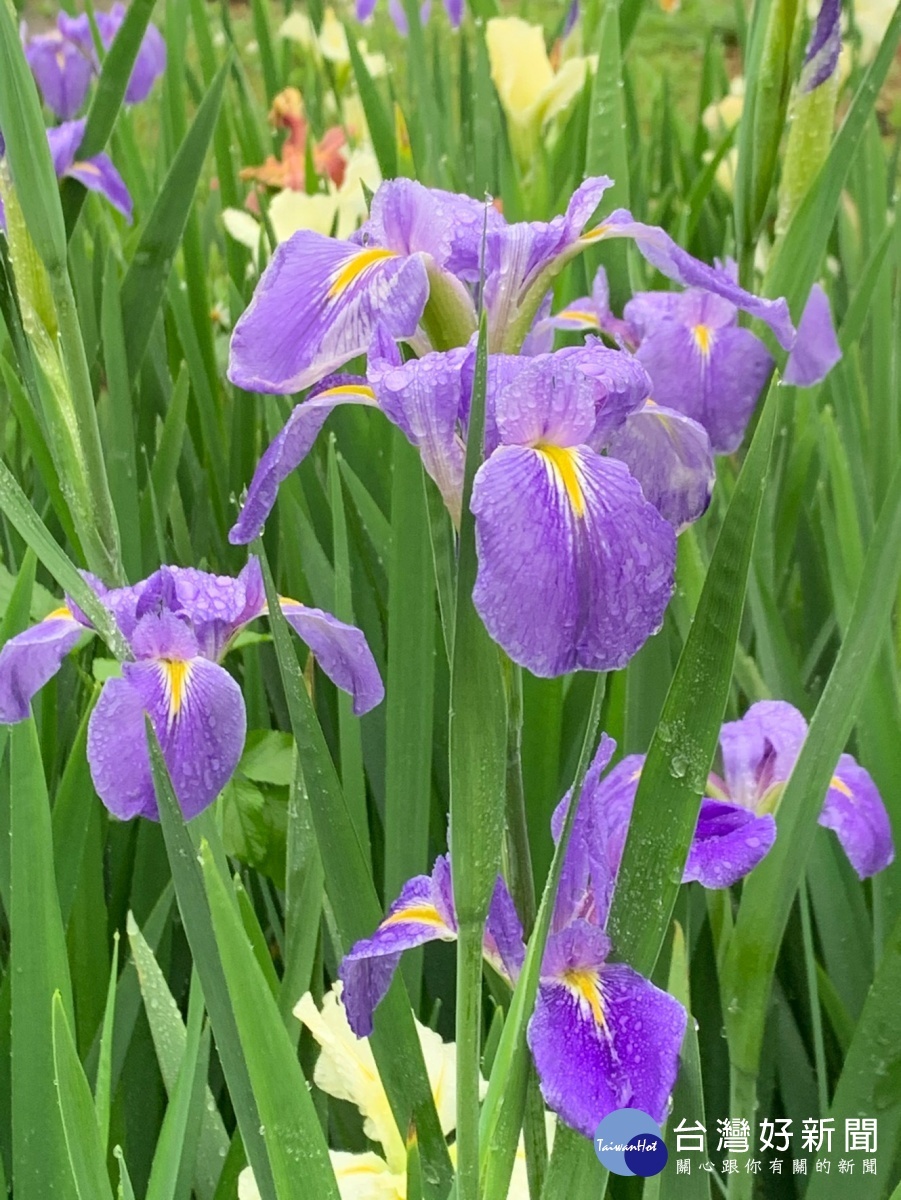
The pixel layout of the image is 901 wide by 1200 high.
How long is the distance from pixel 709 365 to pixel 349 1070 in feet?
1.74

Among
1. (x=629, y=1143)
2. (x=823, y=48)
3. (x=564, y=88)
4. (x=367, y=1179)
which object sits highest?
(x=823, y=48)

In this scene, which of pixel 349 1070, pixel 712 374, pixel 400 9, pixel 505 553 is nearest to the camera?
pixel 505 553

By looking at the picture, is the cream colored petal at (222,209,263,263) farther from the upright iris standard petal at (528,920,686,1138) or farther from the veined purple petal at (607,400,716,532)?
the upright iris standard petal at (528,920,686,1138)

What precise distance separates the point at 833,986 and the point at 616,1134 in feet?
1.31

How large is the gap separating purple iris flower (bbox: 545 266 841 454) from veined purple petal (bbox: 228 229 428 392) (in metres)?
0.41

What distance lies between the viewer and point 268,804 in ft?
2.45

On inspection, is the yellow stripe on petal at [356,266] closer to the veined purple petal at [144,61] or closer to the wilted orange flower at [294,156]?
the wilted orange flower at [294,156]

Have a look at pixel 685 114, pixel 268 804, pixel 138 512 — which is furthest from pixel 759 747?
pixel 685 114

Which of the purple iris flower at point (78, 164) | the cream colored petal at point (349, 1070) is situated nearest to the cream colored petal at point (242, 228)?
the purple iris flower at point (78, 164)

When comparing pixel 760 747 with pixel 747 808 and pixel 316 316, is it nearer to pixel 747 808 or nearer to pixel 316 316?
pixel 747 808

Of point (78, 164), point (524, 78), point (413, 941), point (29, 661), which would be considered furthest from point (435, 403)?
point (524, 78)

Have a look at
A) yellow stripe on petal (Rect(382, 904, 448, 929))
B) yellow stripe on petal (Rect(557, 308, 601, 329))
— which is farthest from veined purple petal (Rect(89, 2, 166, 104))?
yellow stripe on petal (Rect(382, 904, 448, 929))

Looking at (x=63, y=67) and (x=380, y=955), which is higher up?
(x=63, y=67)

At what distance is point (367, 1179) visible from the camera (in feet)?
1.78
